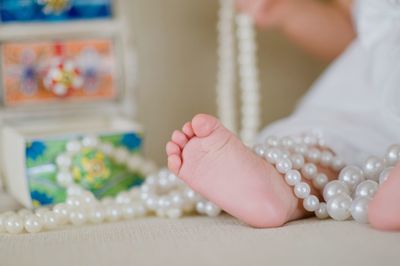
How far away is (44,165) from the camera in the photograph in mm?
1083

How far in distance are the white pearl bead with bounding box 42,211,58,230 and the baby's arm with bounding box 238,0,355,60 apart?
0.60 meters

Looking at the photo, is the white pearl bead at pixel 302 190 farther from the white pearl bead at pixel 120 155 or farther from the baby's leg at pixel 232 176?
the white pearl bead at pixel 120 155

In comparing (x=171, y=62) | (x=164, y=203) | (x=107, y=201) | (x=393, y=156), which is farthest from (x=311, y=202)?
(x=171, y=62)

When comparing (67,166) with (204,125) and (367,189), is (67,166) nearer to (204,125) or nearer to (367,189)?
(204,125)

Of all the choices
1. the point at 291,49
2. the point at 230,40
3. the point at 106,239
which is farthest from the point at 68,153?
the point at 291,49

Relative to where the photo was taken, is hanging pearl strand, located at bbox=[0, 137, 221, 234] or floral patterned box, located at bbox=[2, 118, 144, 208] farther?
floral patterned box, located at bbox=[2, 118, 144, 208]

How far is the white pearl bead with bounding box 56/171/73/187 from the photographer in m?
1.08

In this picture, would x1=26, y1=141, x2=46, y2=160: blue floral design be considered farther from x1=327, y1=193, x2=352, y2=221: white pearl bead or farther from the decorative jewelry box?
x1=327, y1=193, x2=352, y2=221: white pearl bead

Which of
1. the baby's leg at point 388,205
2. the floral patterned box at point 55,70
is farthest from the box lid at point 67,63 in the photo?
the baby's leg at point 388,205

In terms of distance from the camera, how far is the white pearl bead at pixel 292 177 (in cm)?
88

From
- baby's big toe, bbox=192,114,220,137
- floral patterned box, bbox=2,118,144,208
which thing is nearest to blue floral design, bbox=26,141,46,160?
floral patterned box, bbox=2,118,144,208

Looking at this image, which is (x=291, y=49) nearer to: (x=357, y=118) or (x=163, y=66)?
(x=163, y=66)

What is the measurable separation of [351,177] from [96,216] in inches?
14.8

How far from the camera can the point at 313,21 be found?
4.42ft
